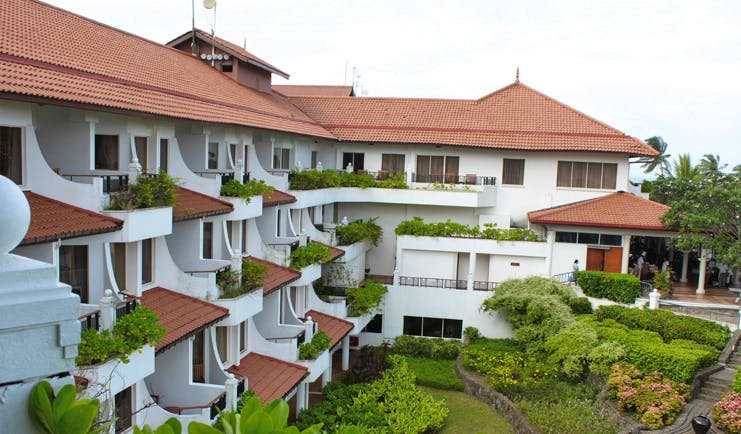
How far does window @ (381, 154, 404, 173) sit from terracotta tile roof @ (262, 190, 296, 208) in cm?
1091

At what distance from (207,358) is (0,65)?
29.4 ft

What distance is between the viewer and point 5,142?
12.2 meters

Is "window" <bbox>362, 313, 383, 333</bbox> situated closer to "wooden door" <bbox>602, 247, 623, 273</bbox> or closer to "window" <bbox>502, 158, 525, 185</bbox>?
"window" <bbox>502, 158, 525, 185</bbox>

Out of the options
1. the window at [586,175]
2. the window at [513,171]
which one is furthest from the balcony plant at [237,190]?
the window at [586,175]

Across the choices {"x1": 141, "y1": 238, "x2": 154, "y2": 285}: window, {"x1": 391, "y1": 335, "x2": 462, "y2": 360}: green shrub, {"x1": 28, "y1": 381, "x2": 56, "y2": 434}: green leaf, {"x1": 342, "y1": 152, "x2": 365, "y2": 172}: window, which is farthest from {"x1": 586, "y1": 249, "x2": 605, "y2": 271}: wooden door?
{"x1": 28, "y1": 381, "x2": 56, "y2": 434}: green leaf

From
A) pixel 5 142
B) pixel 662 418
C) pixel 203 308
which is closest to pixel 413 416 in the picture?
pixel 662 418

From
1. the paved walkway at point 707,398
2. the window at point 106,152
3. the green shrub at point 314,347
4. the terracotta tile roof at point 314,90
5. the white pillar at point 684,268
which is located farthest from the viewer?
the terracotta tile roof at point 314,90

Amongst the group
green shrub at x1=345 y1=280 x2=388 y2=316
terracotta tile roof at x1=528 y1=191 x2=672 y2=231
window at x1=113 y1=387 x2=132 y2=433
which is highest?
terracotta tile roof at x1=528 y1=191 x2=672 y2=231

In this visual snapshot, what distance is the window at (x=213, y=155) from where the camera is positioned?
21.4 metres

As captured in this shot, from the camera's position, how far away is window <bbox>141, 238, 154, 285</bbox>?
52.6 feet

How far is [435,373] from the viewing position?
27.0 m

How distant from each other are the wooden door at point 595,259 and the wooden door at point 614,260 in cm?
22

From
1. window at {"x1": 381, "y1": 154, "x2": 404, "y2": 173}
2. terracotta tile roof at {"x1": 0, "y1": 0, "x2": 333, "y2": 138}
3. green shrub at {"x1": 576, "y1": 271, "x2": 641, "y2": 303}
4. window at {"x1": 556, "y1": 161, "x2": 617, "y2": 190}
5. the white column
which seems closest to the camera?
terracotta tile roof at {"x1": 0, "y1": 0, "x2": 333, "y2": 138}

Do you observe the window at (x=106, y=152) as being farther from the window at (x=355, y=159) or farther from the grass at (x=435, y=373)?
the window at (x=355, y=159)
